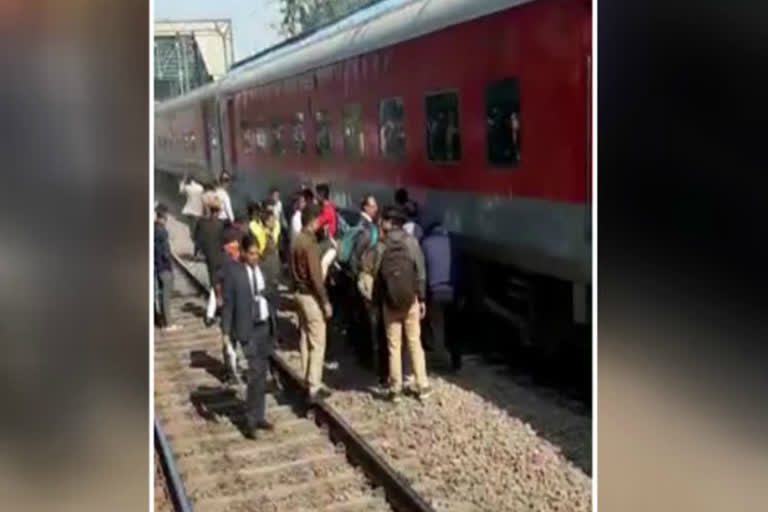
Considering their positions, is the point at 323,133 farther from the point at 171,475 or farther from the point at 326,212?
the point at 171,475

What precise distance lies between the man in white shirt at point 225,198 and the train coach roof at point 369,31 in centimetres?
17

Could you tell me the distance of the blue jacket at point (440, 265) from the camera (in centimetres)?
209

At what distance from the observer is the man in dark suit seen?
2.01m

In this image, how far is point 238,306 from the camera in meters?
2.01

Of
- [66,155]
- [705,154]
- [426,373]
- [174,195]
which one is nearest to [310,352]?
[426,373]

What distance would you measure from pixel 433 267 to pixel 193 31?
2.07 feet

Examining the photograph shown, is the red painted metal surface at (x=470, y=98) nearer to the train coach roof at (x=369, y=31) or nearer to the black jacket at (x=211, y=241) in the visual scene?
the train coach roof at (x=369, y=31)

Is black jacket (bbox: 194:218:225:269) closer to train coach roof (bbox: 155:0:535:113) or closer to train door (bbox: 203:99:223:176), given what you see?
train door (bbox: 203:99:223:176)

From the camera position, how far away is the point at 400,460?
2.09m

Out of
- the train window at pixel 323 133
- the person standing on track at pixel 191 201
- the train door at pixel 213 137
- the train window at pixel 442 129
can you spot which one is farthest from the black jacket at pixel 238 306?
the train window at pixel 442 129

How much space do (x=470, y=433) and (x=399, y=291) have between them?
312 millimetres

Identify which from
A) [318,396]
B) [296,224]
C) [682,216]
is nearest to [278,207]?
[296,224]

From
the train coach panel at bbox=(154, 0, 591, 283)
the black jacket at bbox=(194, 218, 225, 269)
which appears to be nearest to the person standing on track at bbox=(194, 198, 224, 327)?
the black jacket at bbox=(194, 218, 225, 269)

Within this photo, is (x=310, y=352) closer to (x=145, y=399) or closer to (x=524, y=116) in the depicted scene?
(x=145, y=399)
